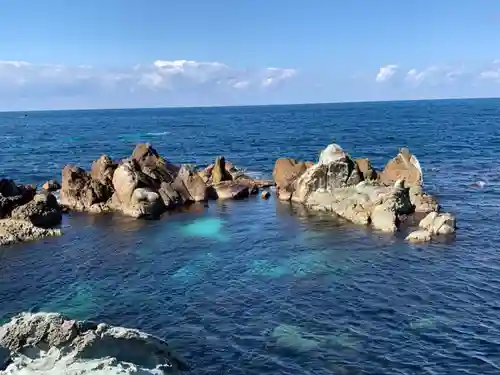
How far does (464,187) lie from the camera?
6375cm

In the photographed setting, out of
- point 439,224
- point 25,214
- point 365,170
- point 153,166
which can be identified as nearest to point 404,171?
point 365,170

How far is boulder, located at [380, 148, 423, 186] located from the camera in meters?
60.4

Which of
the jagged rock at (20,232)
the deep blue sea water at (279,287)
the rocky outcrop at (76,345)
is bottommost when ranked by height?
the deep blue sea water at (279,287)

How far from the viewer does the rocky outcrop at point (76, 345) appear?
1955 cm

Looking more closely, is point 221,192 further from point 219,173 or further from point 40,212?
point 40,212

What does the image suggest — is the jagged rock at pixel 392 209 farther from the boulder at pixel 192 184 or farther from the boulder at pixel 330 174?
the boulder at pixel 192 184

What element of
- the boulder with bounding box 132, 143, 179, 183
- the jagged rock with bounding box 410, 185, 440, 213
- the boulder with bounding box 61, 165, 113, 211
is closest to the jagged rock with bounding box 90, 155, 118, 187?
the boulder with bounding box 61, 165, 113, 211

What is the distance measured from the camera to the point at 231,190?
62.4 metres

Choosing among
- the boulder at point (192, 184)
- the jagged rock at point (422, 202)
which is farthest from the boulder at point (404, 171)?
the boulder at point (192, 184)

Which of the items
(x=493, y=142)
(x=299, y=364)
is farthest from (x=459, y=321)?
(x=493, y=142)

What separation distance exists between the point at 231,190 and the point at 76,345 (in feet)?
141

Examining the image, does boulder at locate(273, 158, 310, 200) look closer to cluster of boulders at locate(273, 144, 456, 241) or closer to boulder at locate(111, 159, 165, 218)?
cluster of boulders at locate(273, 144, 456, 241)

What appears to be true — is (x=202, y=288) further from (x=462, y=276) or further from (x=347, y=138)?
(x=347, y=138)

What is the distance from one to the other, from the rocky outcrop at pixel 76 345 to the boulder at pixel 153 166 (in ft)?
132
